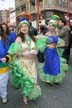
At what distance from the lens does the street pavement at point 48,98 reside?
20.5 feet

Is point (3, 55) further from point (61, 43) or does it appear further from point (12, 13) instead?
point (12, 13)

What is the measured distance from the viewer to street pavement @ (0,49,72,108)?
20.5 ft

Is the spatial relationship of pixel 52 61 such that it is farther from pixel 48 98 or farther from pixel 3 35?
pixel 3 35

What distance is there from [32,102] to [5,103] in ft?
1.69

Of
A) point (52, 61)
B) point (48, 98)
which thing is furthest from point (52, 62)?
point (48, 98)

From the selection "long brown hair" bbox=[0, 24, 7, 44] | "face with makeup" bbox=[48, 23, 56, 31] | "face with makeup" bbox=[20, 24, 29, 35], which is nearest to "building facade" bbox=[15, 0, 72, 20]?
"face with makeup" bbox=[48, 23, 56, 31]

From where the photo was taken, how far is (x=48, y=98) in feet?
22.3

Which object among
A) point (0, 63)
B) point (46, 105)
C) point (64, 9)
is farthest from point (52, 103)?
point (64, 9)

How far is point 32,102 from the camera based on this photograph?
6.42 m

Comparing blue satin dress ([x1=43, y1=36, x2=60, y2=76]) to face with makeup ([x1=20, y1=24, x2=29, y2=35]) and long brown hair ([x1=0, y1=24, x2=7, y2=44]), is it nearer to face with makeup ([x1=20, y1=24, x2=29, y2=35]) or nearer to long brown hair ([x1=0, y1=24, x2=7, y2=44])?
face with makeup ([x1=20, y1=24, x2=29, y2=35])

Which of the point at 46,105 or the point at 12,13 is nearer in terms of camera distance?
the point at 46,105

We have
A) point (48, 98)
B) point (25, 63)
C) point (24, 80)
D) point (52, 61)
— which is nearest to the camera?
point (24, 80)

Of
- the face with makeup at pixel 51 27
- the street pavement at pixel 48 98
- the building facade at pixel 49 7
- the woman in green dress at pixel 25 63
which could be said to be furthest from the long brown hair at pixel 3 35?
the building facade at pixel 49 7

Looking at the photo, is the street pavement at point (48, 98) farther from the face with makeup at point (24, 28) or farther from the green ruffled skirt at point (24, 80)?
the face with makeup at point (24, 28)
